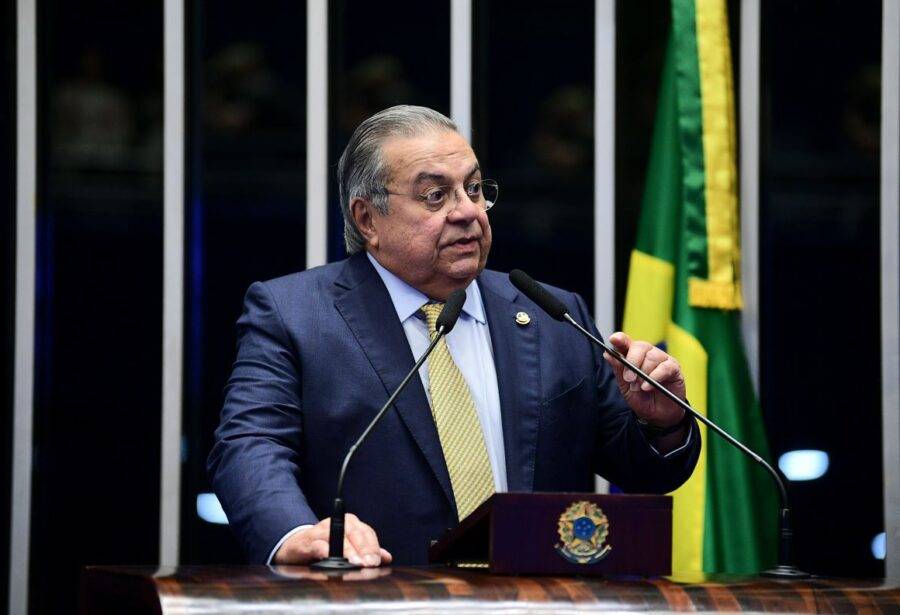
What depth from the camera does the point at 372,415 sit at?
8.10 ft

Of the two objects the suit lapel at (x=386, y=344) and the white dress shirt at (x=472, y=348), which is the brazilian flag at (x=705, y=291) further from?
the suit lapel at (x=386, y=344)

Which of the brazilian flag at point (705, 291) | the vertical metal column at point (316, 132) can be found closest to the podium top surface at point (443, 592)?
the brazilian flag at point (705, 291)

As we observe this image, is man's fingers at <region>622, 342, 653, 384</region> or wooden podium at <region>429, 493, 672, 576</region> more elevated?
man's fingers at <region>622, 342, 653, 384</region>

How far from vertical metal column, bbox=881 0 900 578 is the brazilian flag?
458 millimetres

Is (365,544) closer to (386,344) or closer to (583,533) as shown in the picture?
(583,533)

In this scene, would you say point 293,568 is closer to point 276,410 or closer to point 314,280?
point 276,410

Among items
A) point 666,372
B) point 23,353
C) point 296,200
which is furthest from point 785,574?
point 23,353

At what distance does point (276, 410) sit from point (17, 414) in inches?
58.4

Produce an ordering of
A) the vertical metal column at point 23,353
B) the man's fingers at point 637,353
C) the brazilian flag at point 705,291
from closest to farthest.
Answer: the man's fingers at point 637,353 → the brazilian flag at point 705,291 → the vertical metal column at point 23,353

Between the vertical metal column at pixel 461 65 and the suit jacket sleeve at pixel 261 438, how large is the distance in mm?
1269

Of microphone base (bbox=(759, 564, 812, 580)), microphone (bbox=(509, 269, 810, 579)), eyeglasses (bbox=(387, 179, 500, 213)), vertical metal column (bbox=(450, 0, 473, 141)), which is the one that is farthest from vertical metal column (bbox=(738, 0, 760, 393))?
microphone base (bbox=(759, 564, 812, 580))

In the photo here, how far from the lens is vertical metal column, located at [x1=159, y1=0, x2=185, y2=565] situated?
3.65 m

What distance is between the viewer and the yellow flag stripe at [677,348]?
3402 mm

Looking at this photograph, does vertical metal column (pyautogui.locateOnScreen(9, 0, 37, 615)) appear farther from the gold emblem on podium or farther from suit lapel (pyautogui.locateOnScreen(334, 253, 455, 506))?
the gold emblem on podium
